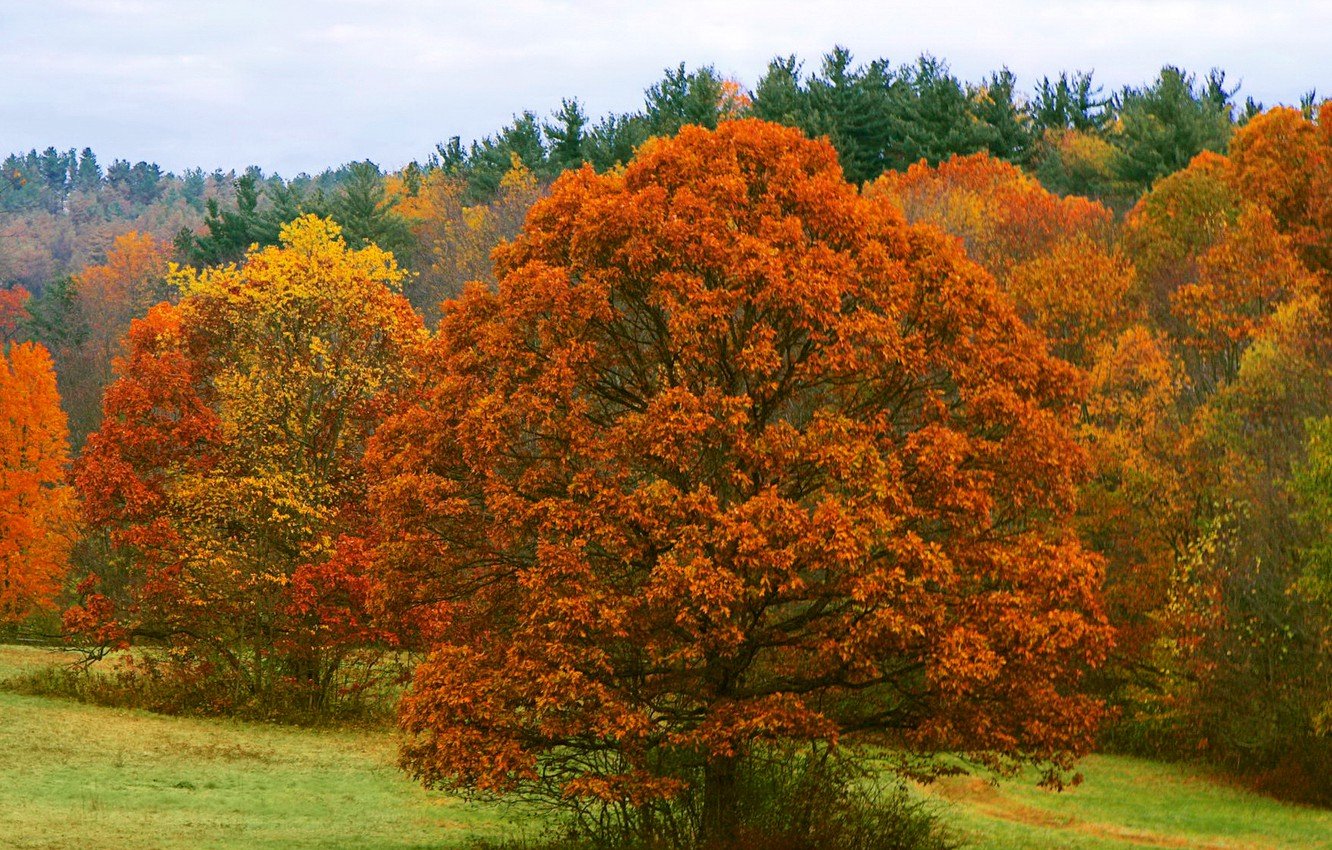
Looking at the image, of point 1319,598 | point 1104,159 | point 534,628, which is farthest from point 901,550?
point 1104,159

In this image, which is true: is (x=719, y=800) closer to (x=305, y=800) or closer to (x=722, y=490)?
(x=722, y=490)

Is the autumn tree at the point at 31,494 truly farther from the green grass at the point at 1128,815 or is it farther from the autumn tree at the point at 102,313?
the green grass at the point at 1128,815

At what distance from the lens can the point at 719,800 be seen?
20859 millimetres

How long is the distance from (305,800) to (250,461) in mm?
13909

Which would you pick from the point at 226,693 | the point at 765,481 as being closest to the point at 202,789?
the point at 226,693

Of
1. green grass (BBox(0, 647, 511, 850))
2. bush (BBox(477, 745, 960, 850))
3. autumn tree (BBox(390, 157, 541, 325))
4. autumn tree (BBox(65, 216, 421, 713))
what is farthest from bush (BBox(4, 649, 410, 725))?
autumn tree (BBox(390, 157, 541, 325))

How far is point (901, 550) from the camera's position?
60.6 feet

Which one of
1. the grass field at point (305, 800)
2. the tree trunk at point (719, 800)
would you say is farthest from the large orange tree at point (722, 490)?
the grass field at point (305, 800)

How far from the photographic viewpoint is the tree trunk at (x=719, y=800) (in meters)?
20.6

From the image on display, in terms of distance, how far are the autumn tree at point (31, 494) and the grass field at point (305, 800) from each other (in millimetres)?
14428

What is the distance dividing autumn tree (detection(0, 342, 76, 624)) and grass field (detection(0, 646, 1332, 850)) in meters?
14.4

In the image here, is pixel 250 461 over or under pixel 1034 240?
under

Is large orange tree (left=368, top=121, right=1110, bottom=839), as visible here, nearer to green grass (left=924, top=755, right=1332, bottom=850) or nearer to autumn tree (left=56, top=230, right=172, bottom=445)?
green grass (left=924, top=755, right=1332, bottom=850)

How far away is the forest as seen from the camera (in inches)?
758
